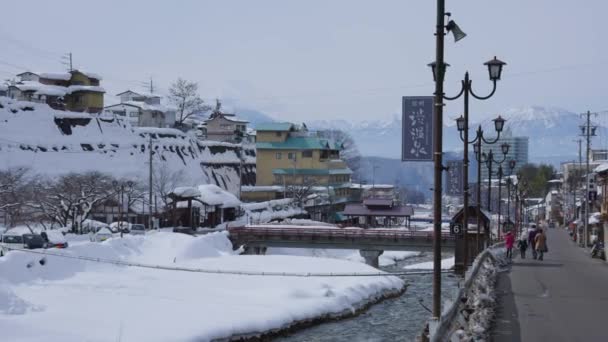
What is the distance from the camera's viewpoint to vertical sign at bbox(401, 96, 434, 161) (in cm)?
1073

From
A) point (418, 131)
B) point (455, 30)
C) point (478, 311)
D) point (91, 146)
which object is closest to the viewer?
point (455, 30)

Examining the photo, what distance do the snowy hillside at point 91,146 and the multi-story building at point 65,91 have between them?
166 inches

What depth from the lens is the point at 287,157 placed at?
76750mm

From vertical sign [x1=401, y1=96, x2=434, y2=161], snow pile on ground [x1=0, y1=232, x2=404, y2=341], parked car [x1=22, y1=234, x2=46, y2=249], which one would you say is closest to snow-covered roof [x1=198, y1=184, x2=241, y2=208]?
snow pile on ground [x1=0, y1=232, x2=404, y2=341]

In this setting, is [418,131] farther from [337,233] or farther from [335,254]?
[335,254]

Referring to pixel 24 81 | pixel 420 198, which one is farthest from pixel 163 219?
pixel 420 198

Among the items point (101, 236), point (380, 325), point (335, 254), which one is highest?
point (101, 236)

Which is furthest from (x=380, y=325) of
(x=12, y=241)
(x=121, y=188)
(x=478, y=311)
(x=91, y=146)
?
(x=91, y=146)

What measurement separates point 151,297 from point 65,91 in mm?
53676

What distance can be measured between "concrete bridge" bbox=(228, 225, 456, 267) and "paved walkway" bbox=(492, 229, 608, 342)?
17997mm

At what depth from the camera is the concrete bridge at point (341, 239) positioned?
139ft

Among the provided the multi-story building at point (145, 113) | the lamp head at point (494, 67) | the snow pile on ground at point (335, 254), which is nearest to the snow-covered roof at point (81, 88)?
the multi-story building at point (145, 113)

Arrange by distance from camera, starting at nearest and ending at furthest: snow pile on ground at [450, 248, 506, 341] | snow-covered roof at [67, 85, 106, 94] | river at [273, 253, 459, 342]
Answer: snow pile on ground at [450, 248, 506, 341], river at [273, 253, 459, 342], snow-covered roof at [67, 85, 106, 94]

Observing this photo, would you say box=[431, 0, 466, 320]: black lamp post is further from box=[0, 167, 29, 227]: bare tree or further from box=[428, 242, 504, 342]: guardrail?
box=[0, 167, 29, 227]: bare tree
